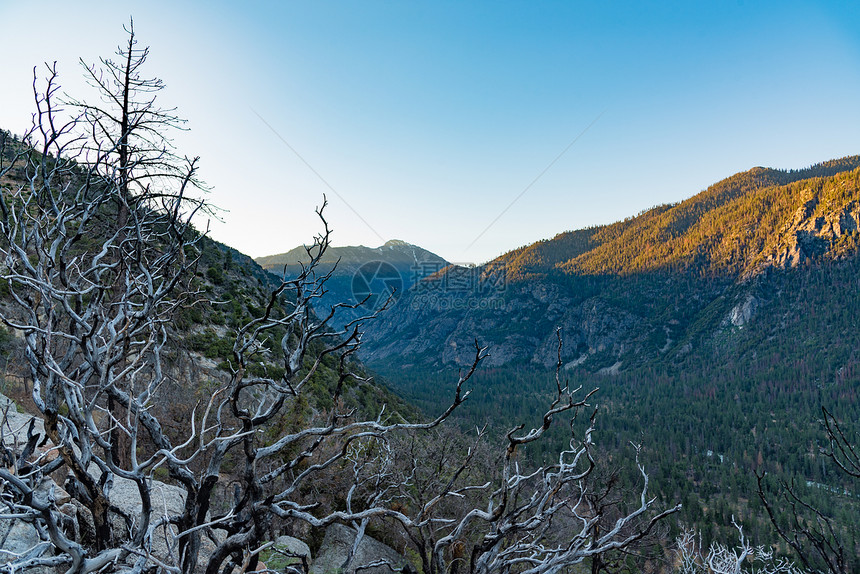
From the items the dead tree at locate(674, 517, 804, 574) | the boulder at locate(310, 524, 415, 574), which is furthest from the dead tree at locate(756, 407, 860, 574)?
the boulder at locate(310, 524, 415, 574)

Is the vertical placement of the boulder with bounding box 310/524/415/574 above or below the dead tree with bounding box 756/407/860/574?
below

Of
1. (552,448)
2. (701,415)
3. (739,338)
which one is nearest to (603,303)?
(739,338)

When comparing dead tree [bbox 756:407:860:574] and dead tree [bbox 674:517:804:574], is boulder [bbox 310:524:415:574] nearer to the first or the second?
dead tree [bbox 674:517:804:574]

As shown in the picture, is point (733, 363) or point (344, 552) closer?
point (344, 552)

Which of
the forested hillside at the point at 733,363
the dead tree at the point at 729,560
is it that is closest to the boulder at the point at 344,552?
the dead tree at the point at 729,560

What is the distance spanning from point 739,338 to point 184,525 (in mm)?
185348

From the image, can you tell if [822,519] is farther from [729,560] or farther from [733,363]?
[733,363]

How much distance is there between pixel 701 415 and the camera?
10794 centimetres

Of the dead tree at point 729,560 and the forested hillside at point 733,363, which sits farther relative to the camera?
the forested hillside at point 733,363

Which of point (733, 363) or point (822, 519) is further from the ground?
point (822, 519)

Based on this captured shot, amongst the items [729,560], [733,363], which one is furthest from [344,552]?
[733,363]

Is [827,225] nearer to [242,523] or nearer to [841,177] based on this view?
[841,177]

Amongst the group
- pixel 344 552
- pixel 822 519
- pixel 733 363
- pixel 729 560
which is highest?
pixel 822 519

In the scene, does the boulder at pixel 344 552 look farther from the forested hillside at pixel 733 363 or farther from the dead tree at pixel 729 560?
the forested hillside at pixel 733 363
